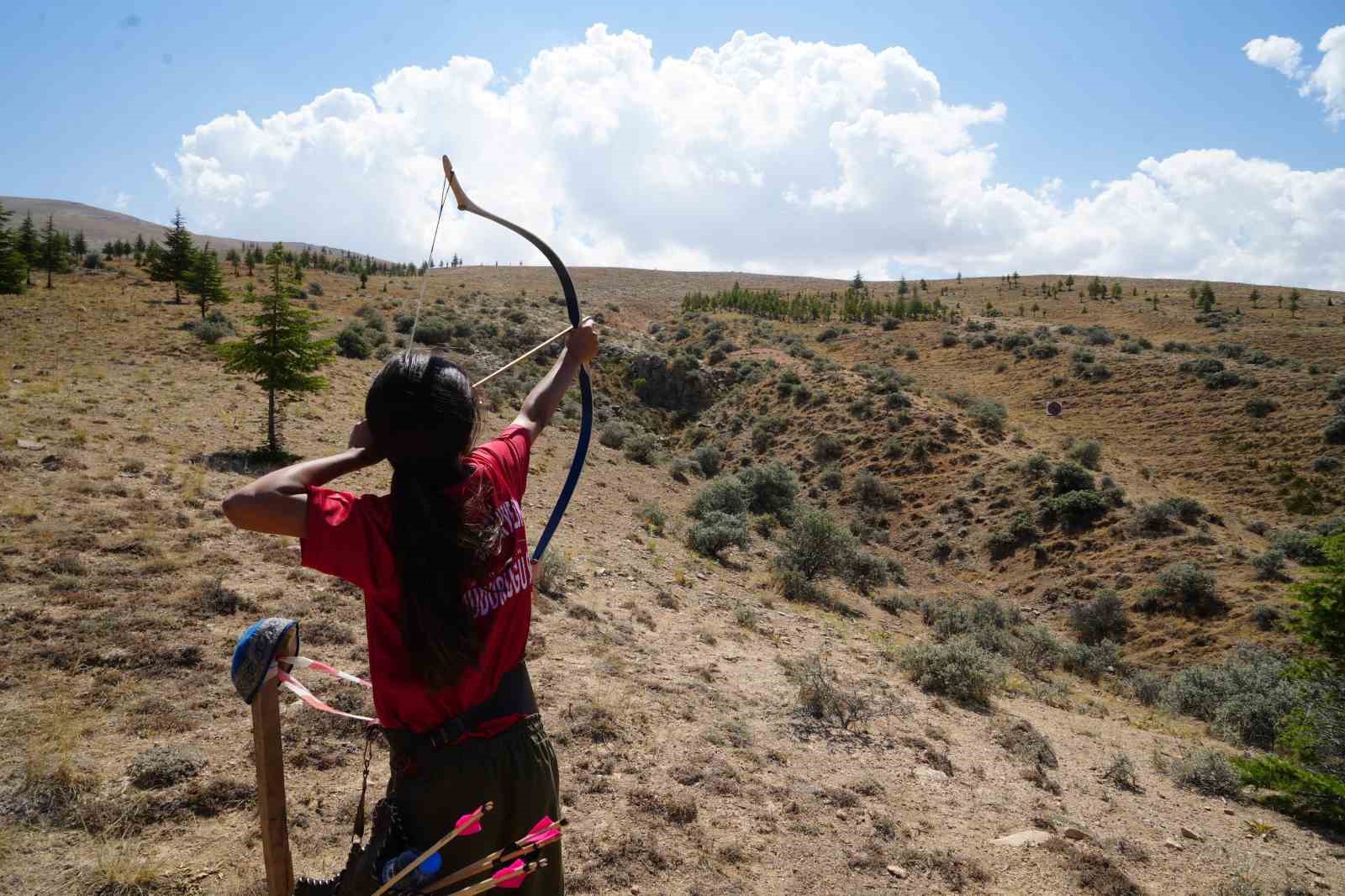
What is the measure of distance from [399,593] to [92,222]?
685 ft

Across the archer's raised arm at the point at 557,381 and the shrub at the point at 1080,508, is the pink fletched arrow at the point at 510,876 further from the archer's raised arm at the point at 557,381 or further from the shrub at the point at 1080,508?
the shrub at the point at 1080,508

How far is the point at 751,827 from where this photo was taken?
16.4 ft

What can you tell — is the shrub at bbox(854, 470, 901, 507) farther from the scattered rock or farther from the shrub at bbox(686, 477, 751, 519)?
the scattered rock

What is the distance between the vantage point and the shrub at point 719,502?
19.2m

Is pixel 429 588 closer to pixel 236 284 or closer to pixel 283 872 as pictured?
pixel 283 872

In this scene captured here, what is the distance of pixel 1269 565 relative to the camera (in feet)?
52.9

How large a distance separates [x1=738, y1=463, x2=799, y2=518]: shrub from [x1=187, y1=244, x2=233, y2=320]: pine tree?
2078 centimetres

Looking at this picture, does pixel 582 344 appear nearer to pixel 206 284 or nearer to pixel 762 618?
pixel 762 618

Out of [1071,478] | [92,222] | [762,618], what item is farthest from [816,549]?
[92,222]

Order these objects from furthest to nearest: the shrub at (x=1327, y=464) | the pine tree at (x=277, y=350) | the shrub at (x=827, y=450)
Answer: the shrub at (x=827, y=450) → the shrub at (x=1327, y=464) → the pine tree at (x=277, y=350)

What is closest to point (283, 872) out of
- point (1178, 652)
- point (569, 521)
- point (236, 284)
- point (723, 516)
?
point (569, 521)

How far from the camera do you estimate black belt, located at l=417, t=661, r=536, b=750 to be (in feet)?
5.40

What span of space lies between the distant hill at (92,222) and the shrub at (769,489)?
462 ft

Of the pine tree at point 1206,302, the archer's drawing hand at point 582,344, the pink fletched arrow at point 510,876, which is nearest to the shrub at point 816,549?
the archer's drawing hand at point 582,344
